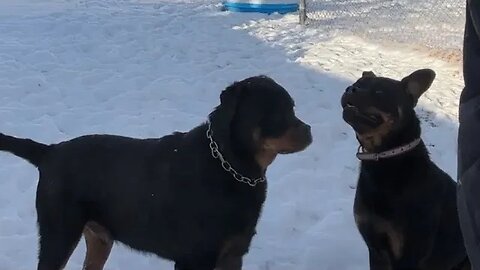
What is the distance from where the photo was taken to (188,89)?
291 inches

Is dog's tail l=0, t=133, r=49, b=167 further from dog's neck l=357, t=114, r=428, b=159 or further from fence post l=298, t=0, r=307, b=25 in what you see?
fence post l=298, t=0, r=307, b=25

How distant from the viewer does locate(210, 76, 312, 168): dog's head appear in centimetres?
327

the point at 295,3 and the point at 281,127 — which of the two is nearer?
the point at 281,127

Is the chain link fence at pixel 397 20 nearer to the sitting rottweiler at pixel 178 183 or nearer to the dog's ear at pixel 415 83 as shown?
the dog's ear at pixel 415 83

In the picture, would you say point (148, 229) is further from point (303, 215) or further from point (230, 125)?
point (303, 215)

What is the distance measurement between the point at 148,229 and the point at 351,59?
540 centimetres

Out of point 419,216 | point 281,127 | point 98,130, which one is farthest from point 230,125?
point 98,130

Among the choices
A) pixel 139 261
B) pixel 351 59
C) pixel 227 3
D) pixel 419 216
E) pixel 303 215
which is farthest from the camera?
pixel 227 3

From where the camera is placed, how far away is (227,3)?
38.6ft

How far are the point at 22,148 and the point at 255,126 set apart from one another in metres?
1.10

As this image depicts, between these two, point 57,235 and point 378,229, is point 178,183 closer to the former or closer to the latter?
point 57,235

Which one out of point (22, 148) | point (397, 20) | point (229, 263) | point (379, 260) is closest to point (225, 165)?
point (229, 263)

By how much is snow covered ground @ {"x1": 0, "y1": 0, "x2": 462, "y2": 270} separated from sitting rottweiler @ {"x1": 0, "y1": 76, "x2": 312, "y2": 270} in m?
0.73

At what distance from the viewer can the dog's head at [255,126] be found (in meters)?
3.27
